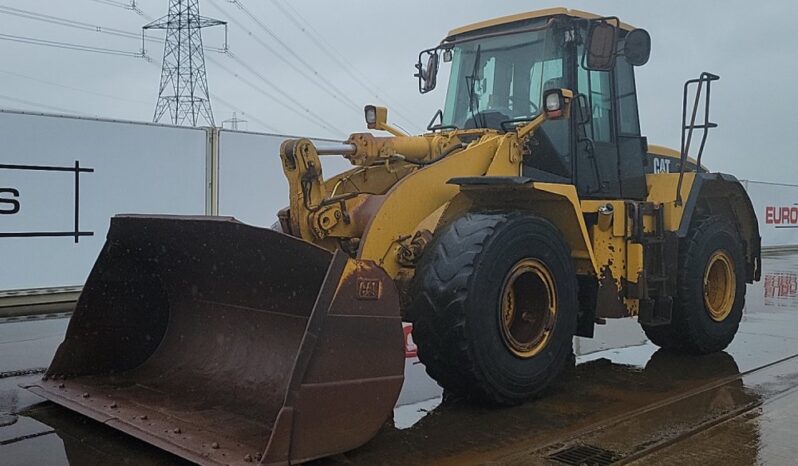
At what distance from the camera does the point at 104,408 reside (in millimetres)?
4262

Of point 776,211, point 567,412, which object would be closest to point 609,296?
point 567,412

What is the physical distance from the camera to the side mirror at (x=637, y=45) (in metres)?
5.59

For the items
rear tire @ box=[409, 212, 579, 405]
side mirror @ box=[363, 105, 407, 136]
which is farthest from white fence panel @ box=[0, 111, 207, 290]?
rear tire @ box=[409, 212, 579, 405]

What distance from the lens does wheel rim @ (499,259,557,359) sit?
482cm

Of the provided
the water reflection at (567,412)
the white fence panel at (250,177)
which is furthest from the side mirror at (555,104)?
the white fence panel at (250,177)

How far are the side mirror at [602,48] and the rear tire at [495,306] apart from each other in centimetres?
128

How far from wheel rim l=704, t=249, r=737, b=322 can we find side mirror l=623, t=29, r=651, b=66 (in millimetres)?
2079

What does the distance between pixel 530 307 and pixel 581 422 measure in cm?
79

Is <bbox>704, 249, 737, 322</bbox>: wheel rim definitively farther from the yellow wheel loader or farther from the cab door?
the cab door

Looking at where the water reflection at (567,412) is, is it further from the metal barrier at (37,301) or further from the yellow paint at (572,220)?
the metal barrier at (37,301)

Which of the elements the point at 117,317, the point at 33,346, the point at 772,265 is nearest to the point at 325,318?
the point at 117,317

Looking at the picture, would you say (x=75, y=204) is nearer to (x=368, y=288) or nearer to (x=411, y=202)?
(x=411, y=202)

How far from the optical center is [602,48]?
17.7 feet

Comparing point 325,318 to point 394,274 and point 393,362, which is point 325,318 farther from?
point 394,274
